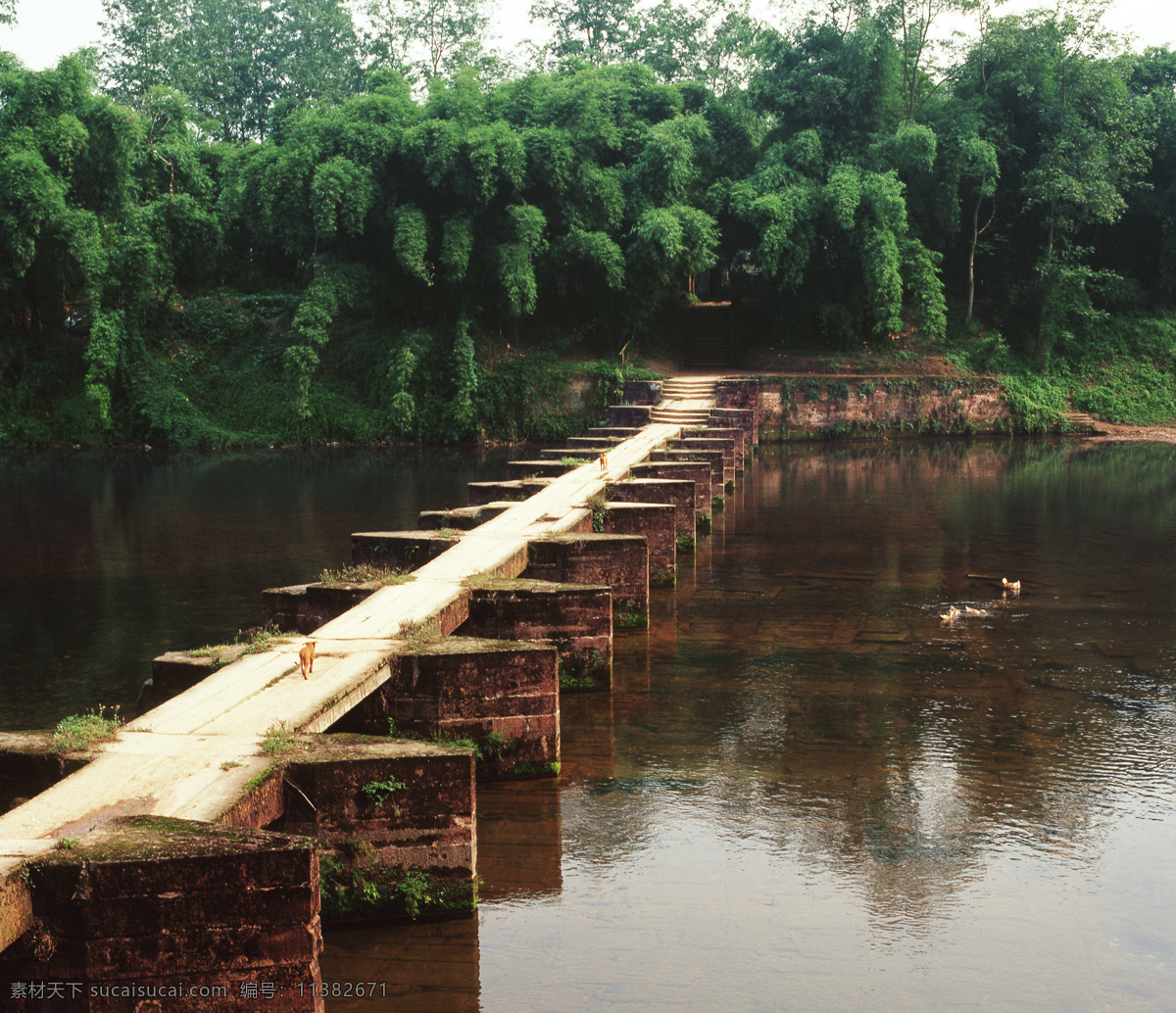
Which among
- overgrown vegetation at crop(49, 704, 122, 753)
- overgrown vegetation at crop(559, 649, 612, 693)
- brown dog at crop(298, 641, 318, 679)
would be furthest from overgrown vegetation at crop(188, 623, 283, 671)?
overgrown vegetation at crop(559, 649, 612, 693)

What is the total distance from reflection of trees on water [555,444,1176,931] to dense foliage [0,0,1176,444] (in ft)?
52.0

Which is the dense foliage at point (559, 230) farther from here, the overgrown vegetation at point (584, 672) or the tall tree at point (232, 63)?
the overgrown vegetation at point (584, 672)

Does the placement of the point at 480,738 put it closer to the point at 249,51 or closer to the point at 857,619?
the point at 857,619

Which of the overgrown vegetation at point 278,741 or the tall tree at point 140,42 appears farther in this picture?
the tall tree at point 140,42

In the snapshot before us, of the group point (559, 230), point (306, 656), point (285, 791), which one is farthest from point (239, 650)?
point (559, 230)

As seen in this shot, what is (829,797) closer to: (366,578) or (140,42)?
(366,578)

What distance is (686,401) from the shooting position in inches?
1177

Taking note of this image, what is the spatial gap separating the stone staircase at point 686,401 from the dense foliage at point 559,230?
6.43 feet

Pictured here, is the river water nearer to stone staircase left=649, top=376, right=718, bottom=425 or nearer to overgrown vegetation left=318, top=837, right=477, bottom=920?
overgrown vegetation left=318, top=837, right=477, bottom=920

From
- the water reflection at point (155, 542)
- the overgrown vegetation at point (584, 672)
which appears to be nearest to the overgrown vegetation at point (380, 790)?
the overgrown vegetation at point (584, 672)

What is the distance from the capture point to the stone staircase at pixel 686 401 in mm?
26516

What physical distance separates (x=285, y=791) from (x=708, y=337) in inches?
1227

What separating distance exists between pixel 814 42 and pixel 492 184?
11531 mm

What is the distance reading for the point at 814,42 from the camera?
116ft
